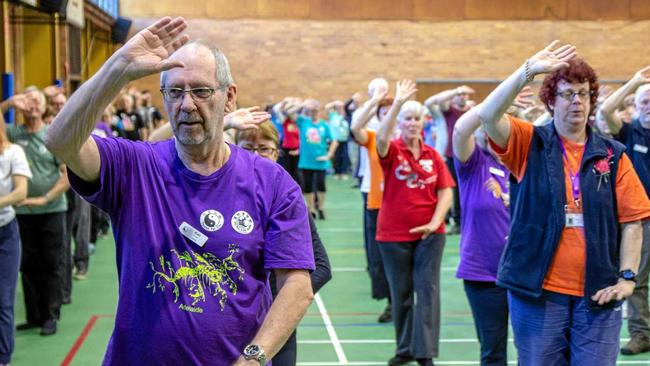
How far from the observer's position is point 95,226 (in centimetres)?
1238

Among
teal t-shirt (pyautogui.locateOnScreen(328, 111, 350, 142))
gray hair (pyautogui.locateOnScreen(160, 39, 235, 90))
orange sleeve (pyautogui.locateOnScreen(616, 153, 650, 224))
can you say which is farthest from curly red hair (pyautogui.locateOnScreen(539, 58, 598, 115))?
teal t-shirt (pyautogui.locateOnScreen(328, 111, 350, 142))

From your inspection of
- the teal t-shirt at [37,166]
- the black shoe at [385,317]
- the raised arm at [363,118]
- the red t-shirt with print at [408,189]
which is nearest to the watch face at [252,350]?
the red t-shirt with print at [408,189]

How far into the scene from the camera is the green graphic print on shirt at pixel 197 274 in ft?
8.46

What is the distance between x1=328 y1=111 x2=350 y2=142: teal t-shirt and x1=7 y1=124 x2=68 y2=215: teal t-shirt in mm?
14839

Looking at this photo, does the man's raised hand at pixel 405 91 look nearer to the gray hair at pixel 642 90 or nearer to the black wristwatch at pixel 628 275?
the gray hair at pixel 642 90

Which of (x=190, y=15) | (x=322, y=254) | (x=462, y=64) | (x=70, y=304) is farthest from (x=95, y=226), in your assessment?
(x=462, y=64)

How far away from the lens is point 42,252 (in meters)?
7.58

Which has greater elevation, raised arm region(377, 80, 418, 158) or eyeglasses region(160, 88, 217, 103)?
eyeglasses region(160, 88, 217, 103)

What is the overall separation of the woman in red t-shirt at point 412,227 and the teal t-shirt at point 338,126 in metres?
15.5

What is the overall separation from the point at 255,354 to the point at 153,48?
89cm

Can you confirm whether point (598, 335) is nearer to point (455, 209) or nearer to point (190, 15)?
point (455, 209)

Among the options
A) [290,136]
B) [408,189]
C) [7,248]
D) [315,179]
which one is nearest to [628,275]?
[408,189]

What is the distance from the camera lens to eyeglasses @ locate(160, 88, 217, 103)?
2.58 meters

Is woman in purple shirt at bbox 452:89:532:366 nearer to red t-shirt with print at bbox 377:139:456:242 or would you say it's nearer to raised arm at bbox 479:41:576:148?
red t-shirt with print at bbox 377:139:456:242
